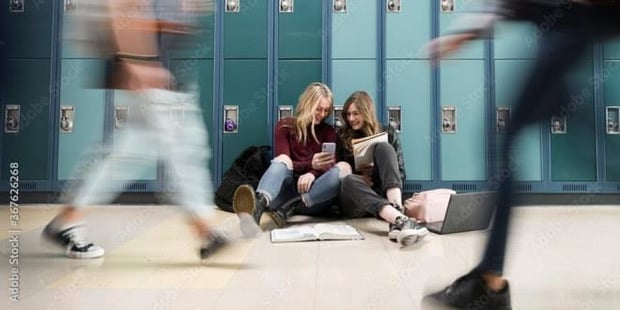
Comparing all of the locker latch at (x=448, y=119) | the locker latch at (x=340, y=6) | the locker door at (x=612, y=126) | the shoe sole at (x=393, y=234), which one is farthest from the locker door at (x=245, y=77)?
the locker door at (x=612, y=126)

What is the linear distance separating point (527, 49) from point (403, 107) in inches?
84.7

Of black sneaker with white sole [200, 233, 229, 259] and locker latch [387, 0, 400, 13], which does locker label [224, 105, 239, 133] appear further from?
black sneaker with white sole [200, 233, 229, 259]

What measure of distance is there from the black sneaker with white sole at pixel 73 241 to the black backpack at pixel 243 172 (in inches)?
45.4

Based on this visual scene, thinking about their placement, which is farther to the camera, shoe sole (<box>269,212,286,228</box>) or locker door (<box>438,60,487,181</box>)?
locker door (<box>438,60,487,181</box>)

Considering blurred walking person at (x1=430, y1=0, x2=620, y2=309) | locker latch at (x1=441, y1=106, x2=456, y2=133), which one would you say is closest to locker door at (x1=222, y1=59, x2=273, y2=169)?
locker latch at (x1=441, y1=106, x2=456, y2=133)

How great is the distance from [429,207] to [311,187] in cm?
52

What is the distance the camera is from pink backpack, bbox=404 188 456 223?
6.63 feet

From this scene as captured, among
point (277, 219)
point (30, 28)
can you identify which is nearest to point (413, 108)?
point (277, 219)

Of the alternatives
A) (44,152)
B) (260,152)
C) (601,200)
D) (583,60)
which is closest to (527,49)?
(583,60)

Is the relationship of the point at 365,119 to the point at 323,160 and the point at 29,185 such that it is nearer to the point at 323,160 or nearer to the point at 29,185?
the point at 323,160

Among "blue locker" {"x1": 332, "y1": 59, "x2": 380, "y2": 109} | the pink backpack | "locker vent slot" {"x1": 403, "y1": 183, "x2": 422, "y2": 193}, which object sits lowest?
the pink backpack

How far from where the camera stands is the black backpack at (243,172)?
8.27 feet

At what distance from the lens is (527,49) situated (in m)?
0.69

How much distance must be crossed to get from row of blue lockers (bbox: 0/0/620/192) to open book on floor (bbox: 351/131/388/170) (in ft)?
2.17
